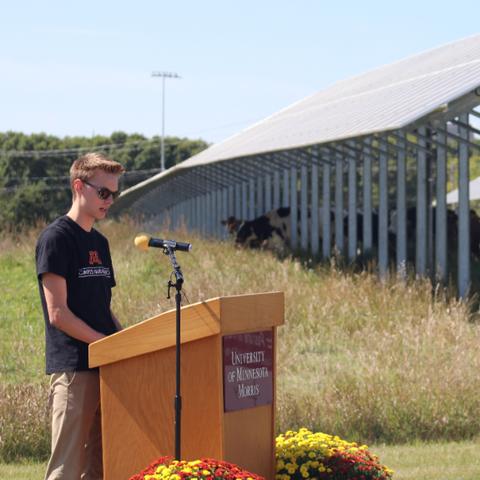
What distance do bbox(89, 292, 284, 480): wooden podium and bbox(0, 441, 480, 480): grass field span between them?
3.22 metres

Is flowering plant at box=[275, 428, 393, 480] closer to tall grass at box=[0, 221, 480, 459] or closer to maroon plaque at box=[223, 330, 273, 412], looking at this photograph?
maroon plaque at box=[223, 330, 273, 412]

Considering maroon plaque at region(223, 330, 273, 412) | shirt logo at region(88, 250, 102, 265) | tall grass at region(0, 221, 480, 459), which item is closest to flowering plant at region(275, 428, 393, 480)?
maroon plaque at region(223, 330, 273, 412)

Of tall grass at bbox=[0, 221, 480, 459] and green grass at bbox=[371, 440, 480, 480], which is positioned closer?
green grass at bbox=[371, 440, 480, 480]

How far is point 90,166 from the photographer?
611 cm

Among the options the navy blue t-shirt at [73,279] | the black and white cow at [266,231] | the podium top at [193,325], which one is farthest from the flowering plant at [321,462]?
the black and white cow at [266,231]

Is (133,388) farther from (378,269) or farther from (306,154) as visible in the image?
(306,154)

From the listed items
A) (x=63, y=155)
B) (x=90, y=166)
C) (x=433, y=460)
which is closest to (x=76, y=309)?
(x=90, y=166)

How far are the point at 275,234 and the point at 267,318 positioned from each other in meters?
20.7

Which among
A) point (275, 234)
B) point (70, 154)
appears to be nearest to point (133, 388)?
point (275, 234)

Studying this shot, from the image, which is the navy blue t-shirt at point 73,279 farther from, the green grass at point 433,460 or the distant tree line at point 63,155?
the distant tree line at point 63,155

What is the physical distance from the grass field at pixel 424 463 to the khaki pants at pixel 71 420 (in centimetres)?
312

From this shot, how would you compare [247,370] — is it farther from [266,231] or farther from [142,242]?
[266,231]

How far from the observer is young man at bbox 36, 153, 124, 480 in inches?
235

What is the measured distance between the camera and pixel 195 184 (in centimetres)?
4247
